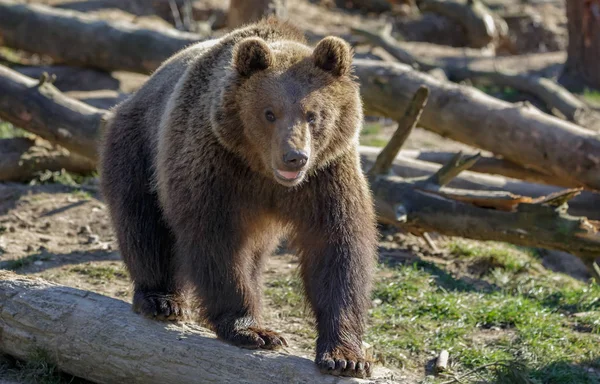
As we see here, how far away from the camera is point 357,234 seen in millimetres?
6125

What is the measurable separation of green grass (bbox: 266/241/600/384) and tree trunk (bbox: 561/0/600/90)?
28.5 ft

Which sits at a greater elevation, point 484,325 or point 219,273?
point 219,273

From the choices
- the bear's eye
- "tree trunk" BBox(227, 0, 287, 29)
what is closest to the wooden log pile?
"tree trunk" BBox(227, 0, 287, 29)

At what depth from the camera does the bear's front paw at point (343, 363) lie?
17.8 feet

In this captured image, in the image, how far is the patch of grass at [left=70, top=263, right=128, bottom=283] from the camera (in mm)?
8240

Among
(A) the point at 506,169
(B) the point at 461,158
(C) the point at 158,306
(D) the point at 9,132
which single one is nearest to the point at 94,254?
(C) the point at 158,306

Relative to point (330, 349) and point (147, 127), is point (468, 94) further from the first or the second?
point (330, 349)

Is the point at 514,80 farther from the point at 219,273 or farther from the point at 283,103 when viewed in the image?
the point at 219,273

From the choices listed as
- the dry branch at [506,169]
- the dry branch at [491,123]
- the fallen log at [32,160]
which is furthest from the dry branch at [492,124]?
the fallen log at [32,160]

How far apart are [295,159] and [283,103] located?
0.51m

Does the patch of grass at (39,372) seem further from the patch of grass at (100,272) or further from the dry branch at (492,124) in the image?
the dry branch at (492,124)

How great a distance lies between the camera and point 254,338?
5.70 meters

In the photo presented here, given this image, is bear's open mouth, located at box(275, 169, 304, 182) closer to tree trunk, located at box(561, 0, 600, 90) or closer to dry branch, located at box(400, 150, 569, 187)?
dry branch, located at box(400, 150, 569, 187)

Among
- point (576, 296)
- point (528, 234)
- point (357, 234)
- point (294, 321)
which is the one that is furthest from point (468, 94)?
point (357, 234)
